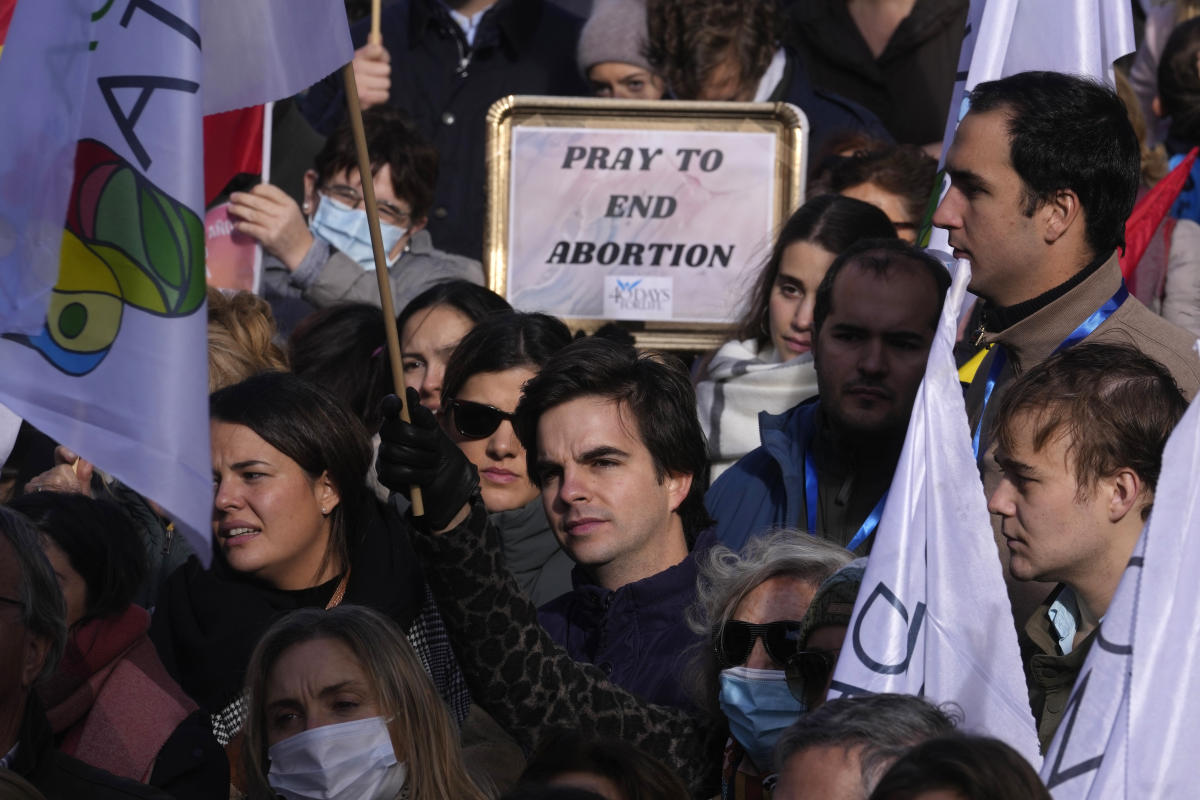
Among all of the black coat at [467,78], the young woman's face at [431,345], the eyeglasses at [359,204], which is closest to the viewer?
the young woman's face at [431,345]

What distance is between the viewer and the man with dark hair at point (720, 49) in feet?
21.1

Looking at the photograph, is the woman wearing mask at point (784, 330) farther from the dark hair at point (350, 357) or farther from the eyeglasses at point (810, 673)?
the eyeglasses at point (810, 673)

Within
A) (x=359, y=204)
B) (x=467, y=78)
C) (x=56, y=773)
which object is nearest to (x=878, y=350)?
(x=56, y=773)

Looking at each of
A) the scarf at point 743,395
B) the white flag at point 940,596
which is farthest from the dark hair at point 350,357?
the white flag at point 940,596

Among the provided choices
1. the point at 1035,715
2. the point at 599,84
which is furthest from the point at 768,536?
the point at 599,84

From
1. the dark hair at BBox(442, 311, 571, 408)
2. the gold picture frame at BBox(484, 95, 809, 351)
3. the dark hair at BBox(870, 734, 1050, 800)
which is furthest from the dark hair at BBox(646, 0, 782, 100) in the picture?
the dark hair at BBox(870, 734, 1050, 800)

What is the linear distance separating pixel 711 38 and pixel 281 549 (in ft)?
8.51

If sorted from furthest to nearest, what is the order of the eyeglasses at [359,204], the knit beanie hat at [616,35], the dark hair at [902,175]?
the knit beanie hat at [616,35], the eyeglasses at [359,204], the dark hair at [902,175]

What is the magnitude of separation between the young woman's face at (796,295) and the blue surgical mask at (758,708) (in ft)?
5.91

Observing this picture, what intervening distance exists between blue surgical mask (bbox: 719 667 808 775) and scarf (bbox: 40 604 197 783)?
4.64ft

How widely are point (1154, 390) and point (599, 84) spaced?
3.56 metres

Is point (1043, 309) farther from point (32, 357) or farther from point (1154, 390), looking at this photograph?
point (32, 357)

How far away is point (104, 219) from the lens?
3.54 m

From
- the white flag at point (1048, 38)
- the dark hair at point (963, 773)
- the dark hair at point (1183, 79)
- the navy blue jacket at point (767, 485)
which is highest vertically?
the white flag at point (1048, 38)
